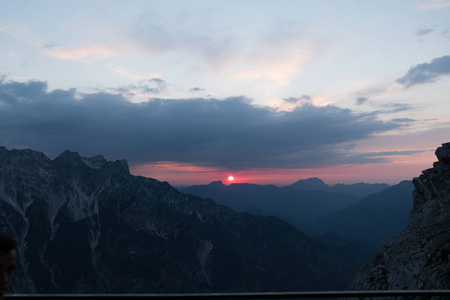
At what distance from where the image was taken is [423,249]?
143ft

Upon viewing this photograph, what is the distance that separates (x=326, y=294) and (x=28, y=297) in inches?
131

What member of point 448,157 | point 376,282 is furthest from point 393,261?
point 448,157

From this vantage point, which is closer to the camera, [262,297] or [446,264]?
[262,297]

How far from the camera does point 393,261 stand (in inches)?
1869

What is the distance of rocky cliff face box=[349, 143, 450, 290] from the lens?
3700cm

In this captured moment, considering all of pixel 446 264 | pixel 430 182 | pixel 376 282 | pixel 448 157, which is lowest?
pixel 376 282

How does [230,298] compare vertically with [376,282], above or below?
above

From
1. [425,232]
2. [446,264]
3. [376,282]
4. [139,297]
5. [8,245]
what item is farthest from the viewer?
[425,232]

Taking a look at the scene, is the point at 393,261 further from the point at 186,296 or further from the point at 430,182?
the point at 186,296

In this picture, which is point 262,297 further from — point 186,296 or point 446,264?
point 446,264

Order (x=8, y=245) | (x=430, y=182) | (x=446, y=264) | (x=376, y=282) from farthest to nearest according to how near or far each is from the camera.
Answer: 1. (x=430, y=182)
2. (x=376, y=282)
3. (x=446, y=264)
4. (x=8, y=245)

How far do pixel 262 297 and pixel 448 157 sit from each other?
254 feet

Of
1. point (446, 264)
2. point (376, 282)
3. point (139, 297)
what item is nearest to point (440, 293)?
point (139, 297)

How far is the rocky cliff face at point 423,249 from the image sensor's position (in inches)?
1457
